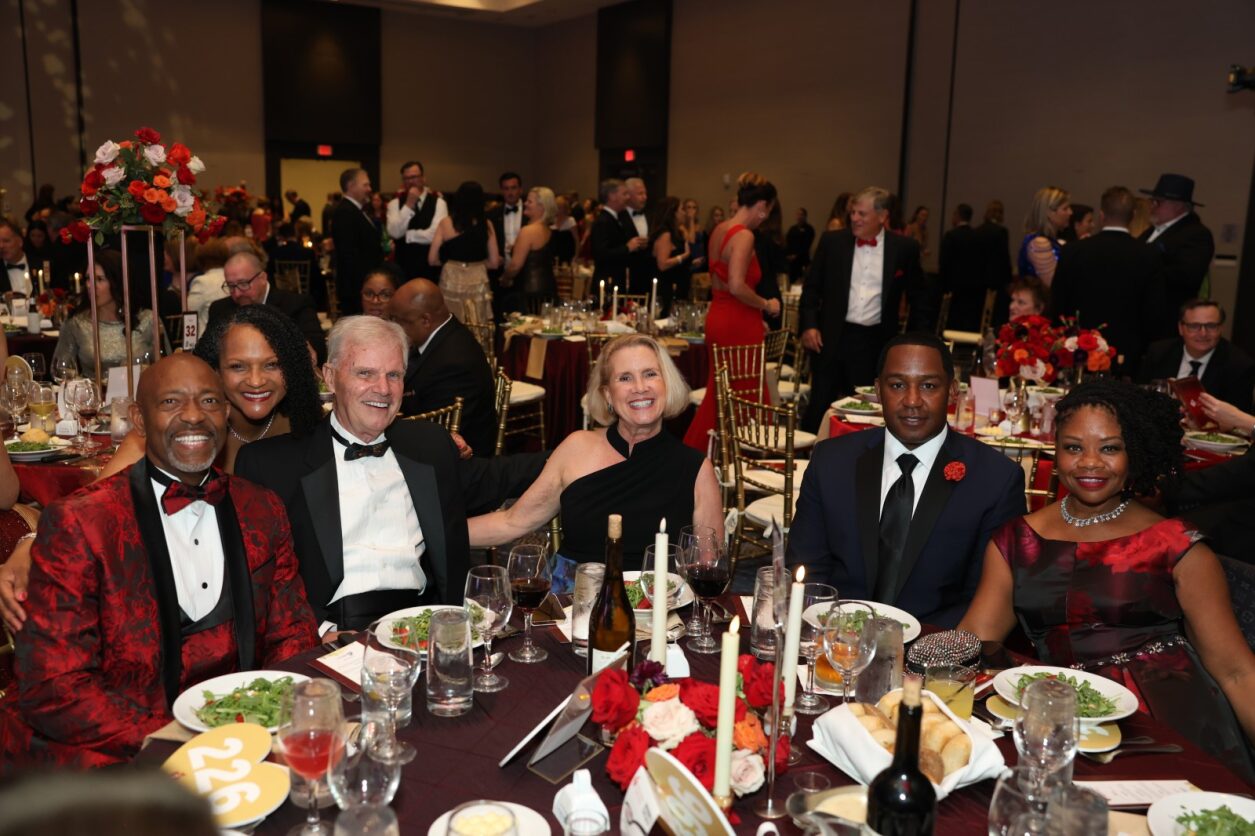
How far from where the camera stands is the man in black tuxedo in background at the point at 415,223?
10.2m

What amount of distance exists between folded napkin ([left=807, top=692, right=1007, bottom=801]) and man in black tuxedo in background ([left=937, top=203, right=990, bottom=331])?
9.34 meters

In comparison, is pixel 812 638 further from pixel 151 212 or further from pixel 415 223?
pixel 415 223

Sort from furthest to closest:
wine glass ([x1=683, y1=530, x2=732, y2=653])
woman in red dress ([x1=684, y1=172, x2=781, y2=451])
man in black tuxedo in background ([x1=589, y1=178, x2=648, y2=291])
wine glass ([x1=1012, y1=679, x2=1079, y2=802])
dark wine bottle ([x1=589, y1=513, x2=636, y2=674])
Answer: man in black tuxedo in background ([x1=589, y1=178, x2=648, y2=291])
woman in red dress ([x1=684, y1=172, x2=781, y2=451])
wine glass ([x1=683, y1=530, x2=732, y2=653])
dark wine bottle ([x1=589, y1=513, x2=636, y2=674])
wine glass ([x1=1012, y1=679, x2=1079, y2=802])

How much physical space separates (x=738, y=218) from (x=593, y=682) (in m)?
5.72

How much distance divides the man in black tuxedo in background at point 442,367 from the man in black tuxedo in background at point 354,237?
5075 mm

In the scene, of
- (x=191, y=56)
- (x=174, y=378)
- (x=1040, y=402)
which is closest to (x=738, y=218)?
(x=1040, y=402)

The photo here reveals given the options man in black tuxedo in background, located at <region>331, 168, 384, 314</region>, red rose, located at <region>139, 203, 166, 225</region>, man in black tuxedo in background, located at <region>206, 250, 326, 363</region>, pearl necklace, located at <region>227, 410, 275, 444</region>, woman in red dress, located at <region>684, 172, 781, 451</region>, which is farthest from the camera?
man in black tuxedo in background, located at <region>331, 168, 384, 314</region>

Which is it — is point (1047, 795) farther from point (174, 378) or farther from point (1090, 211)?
point (1090, 211)

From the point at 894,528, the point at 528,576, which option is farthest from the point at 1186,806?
the point at 894,528

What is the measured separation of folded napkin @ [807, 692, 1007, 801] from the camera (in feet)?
5.05

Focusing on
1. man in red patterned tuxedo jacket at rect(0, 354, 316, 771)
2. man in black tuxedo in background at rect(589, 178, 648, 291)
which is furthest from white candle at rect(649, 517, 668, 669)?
man in black tuxedo in background at rect(589, 178, 648, 291)

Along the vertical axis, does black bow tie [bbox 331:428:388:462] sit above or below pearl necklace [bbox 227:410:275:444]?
above

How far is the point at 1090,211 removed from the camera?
954 cm

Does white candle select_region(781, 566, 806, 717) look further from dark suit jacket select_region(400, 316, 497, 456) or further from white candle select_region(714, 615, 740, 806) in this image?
dark suit jacket select_region(400, 316, 497, 456)
